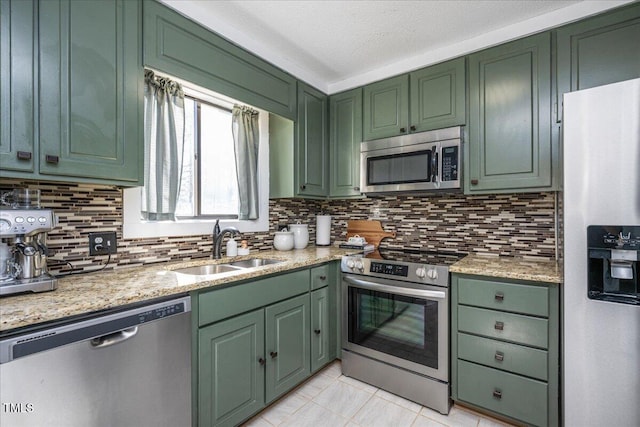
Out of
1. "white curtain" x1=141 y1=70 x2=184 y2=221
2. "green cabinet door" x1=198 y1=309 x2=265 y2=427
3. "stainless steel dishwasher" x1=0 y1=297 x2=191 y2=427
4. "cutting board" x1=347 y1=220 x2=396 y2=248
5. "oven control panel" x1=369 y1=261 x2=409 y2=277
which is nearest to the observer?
"stainless steel dishwasher" x1=0 y1=297 x2=191 y2=427

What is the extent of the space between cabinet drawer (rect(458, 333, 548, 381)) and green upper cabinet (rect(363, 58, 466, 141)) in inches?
57.5

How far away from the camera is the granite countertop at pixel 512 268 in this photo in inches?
63.9

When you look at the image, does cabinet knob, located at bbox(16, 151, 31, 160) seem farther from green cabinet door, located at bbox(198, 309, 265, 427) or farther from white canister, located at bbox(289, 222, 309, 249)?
white canister, located at bbox(289, 222, 309, 249)

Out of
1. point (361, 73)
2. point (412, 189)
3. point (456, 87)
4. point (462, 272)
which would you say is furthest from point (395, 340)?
point (361, 73)

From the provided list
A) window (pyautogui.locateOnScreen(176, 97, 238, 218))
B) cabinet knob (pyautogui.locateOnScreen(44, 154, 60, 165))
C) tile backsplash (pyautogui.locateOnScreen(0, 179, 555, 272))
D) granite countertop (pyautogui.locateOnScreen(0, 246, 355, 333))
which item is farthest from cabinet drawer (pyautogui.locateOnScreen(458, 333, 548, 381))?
cabinet knob (pyautogui.locateOnScreen(44, 154, 60, 165))

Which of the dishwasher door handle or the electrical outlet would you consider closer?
the dishwasher door handle

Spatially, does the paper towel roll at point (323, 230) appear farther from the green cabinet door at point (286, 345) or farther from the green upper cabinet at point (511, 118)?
the green upper cabinet at point (511, 118)

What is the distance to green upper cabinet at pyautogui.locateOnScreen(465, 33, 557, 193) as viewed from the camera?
1901mm

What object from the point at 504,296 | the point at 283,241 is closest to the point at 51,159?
the point at 283,241

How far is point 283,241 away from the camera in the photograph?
2.65 metres

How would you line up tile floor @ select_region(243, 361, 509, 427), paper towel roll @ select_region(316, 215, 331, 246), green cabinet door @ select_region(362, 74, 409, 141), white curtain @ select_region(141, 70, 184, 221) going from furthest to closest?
paper towel roll @ select_region(316, 215, 331, 246) → green cabinet door @ select_region(362, 74, 409, 141) → white curtain @ select_region(141, 70, 184, 221) → tile floor @ select_region(243, 361, 509, 427)

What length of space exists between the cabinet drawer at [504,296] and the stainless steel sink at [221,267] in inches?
48.2

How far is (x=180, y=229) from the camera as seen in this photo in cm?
204

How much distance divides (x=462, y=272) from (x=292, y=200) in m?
1.68
